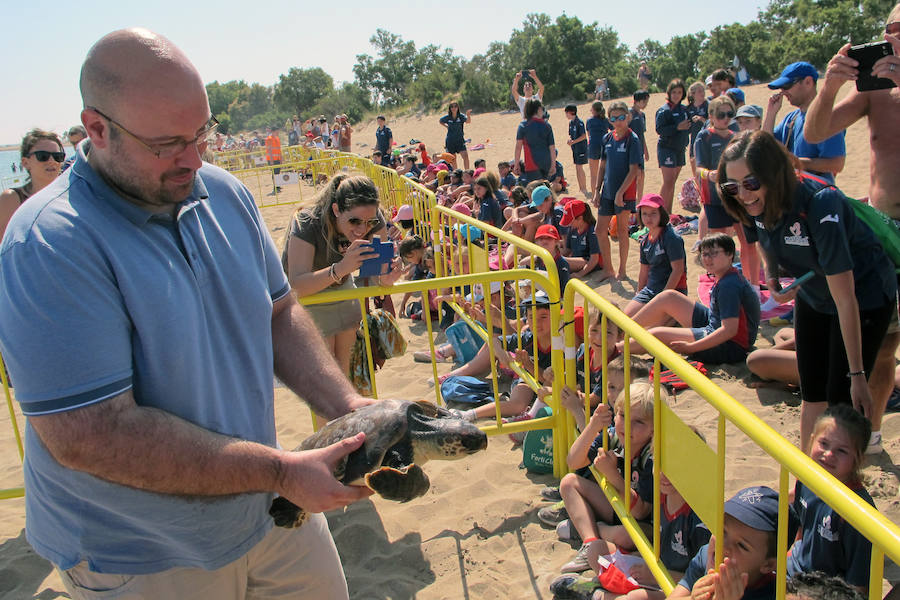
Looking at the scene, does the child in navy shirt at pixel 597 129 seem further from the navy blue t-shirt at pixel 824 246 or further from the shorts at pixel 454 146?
the navy blue t-shirt at pixel 824 246

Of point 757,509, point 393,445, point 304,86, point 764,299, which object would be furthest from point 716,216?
point 304,86

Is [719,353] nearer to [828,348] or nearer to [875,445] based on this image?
[875,445]

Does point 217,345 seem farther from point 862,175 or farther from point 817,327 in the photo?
point 862,175

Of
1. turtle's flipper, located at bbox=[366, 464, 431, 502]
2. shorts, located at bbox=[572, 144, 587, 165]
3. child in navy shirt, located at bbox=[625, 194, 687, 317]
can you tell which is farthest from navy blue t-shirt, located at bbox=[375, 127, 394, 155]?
turtle's flipper, located at bbox=[366, 464, 431, 502]

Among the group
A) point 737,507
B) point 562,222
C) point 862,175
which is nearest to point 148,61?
point 737,507

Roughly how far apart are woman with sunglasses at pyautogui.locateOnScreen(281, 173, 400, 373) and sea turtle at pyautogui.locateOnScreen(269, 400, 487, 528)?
1.73 meters

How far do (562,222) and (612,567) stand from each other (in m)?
5.56

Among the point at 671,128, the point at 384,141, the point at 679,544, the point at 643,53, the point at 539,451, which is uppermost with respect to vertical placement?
the point at 643,53

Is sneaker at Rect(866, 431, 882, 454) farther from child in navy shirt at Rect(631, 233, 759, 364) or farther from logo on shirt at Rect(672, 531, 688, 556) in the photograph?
logo on shirt at Rect(672, 531, 688, 556)

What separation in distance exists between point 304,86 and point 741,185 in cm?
9144

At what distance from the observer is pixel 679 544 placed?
2516 millimetres

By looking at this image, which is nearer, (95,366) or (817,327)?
(95,366)

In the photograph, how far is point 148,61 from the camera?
1.35 metres

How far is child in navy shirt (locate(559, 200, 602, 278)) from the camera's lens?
25.1 ft
